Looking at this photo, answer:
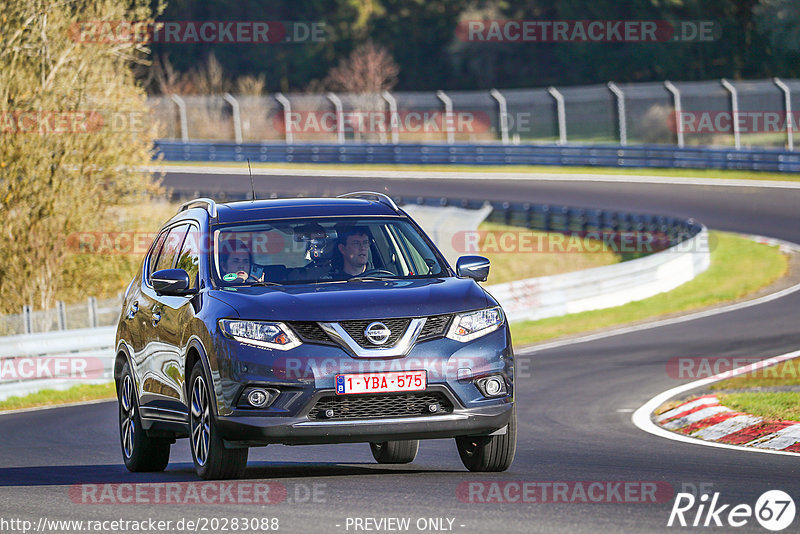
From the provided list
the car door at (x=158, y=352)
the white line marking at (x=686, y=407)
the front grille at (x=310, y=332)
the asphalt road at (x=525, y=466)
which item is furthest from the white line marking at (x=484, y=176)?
the front grille at (x=310, y=332)

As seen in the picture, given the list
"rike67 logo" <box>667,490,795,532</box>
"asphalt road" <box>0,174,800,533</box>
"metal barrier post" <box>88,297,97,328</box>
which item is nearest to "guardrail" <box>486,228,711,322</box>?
"asphalt road" <box>0,174,800,533</box>

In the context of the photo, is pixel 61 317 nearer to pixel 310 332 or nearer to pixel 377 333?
pixel 310 332

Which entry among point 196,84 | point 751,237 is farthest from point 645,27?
point 751,237

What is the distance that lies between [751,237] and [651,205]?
6015mm

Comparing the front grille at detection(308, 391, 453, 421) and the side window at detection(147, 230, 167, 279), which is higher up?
the side window at detection(147, 230, 167, 279)

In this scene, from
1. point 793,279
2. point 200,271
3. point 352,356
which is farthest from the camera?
point 793,279

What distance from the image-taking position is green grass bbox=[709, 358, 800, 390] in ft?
47.7

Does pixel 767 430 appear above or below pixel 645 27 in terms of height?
below

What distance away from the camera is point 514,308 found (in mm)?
22391

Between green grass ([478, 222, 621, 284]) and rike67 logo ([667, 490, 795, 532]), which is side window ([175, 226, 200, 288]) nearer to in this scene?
rike67 logo ([667, 490, 795, 532])

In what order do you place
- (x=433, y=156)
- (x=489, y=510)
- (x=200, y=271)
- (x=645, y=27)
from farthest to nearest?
1. (x=645, y=27)
2. (x=433, y=156)
3. (x=200, y=271)
4. (x=489, y=510)

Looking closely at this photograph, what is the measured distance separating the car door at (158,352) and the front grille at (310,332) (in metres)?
1.41

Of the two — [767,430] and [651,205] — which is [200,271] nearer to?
[767,430]

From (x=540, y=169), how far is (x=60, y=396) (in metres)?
30.1
